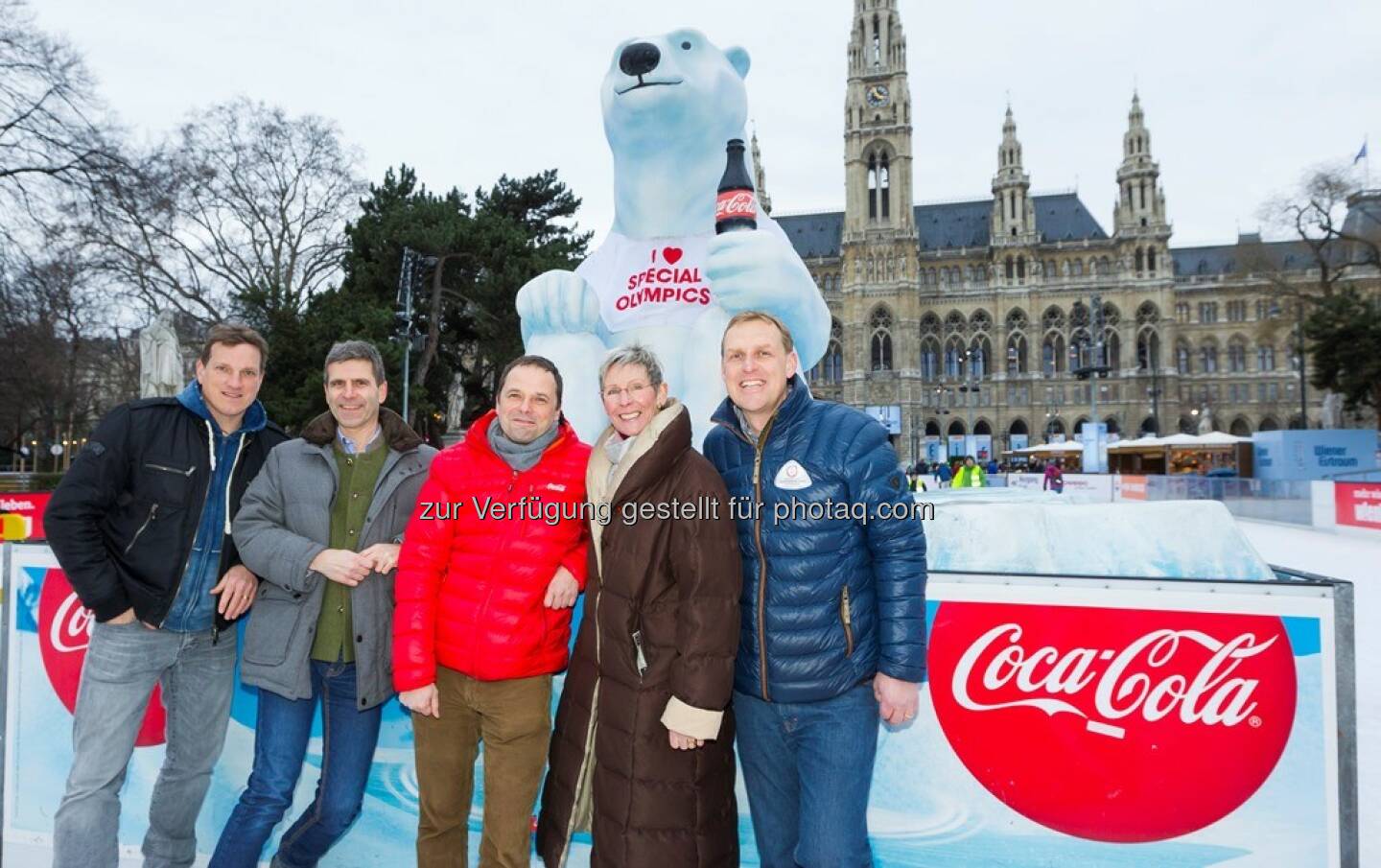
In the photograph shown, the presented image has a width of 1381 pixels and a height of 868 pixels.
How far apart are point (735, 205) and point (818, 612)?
64.0 inches

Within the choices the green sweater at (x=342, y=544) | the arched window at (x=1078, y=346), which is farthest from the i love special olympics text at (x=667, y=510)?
the arched window at (x=1078, y=346)

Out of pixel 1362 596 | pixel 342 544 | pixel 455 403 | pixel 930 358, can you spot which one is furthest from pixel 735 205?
pixel 930 358

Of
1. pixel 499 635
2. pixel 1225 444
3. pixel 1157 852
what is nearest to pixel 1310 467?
pixel 1225 444

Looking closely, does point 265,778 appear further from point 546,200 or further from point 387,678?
point 546,200

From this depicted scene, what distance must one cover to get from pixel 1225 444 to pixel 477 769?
26997 mm

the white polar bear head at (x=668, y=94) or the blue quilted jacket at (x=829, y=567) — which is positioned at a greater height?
the white polar bear head at (x=668, y=94)

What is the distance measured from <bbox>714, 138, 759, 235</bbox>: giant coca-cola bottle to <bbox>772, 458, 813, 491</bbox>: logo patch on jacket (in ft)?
4.01

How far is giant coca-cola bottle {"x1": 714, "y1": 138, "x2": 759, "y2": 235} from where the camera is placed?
9.09 ft

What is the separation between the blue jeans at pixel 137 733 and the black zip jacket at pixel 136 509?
116 mm

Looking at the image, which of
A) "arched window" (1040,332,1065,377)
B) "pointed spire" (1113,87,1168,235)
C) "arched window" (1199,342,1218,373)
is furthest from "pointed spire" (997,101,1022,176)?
"arched window" (1199,342,1218,373)

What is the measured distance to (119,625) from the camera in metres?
2.08

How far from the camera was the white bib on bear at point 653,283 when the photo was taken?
9.84 ft

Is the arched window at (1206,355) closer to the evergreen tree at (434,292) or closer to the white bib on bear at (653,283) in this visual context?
the evergreen tree at (434,292)

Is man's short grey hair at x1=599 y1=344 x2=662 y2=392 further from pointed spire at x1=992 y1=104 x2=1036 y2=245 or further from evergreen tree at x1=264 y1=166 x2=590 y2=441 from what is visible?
pointed spire at x1=992 y1=104 x2=1036 y2=245
